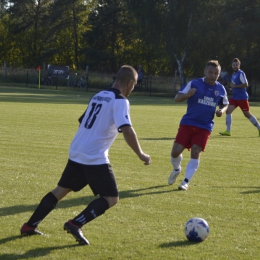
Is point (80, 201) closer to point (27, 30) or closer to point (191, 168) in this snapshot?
point (191, 168)

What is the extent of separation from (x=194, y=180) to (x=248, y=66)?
43.3 metres

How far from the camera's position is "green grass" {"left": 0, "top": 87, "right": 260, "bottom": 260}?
5.49m

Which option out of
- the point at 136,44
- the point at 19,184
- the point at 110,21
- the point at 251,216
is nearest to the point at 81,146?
the point at 251,216

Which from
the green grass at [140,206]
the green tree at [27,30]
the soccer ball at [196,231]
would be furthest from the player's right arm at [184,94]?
the green tree at [27,30]

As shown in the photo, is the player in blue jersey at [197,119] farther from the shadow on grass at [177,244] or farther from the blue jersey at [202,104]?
the shadow on grass at [177,244]

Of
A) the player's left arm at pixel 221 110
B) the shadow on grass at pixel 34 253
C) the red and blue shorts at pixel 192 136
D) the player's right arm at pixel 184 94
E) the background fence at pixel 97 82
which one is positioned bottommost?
the background fence at pixel 97 82

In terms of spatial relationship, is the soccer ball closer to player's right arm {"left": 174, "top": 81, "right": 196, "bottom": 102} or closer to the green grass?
the green grass

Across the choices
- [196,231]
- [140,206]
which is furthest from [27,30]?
[196,231]

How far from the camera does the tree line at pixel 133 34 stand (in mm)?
52531

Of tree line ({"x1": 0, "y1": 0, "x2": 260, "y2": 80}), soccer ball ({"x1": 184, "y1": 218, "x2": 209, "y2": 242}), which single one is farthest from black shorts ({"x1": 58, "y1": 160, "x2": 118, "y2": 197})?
tree line ({"x1": 0, "y1": 0, "x2": 260, "y2": 80})

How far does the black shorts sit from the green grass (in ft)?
1.73

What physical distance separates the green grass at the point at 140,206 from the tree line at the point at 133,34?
39.6 meters

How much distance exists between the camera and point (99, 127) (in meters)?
5.38

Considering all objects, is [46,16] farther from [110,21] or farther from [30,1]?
[110,21]
